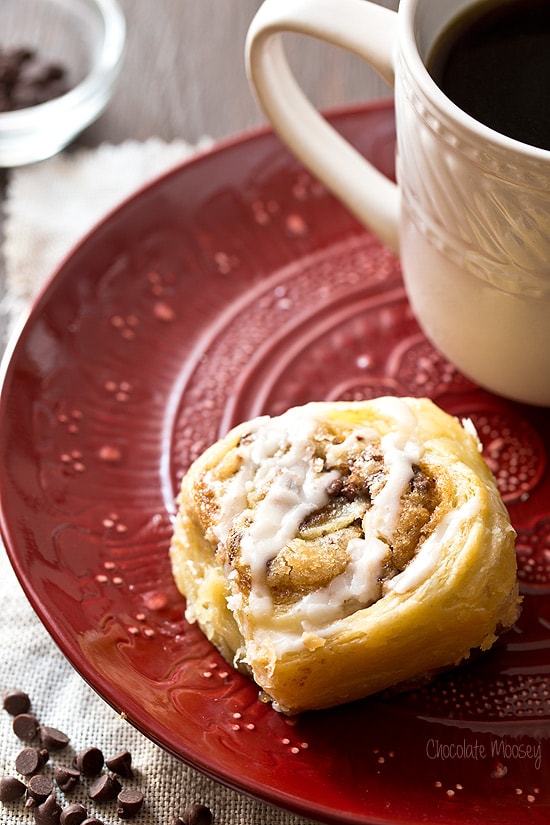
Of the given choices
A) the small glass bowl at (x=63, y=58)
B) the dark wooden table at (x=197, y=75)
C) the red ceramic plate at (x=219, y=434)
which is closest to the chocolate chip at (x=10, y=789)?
the red ceramic plate at (x=219, y=434)

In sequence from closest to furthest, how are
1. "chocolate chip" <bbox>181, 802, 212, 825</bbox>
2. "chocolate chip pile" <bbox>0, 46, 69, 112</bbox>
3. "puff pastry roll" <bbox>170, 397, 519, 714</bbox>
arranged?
"puff pastry roll" <bbox>170, 397, 519, 714</bbox>
"chocolate chip" <bbox>181, 802, 212, 825</bbox>
"chocolate chip pile" <bbox>0, 46, 69, 112</bbox>

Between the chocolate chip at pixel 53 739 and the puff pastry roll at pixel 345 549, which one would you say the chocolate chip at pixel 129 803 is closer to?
the chocolate chip at pixel 53 739

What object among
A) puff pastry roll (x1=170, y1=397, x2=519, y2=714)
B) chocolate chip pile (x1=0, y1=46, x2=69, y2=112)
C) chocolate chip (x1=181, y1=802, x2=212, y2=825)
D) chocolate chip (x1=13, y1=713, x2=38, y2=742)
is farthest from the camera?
chocolate chip pile (x1=0, y1=46, x2=69, y2=112)

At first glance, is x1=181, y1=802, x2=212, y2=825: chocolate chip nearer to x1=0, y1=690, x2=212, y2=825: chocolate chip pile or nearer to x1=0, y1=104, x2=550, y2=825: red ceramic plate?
x1=0, y1=690, x2=212, y2=825: chocolate chip pile

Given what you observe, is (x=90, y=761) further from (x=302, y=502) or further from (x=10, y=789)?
(x=302, y=502)

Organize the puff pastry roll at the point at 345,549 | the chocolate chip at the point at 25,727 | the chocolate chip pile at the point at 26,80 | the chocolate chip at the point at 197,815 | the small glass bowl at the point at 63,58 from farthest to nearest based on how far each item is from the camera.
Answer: the chocolate chip pile at the point at 26,80
the small glass bowl at the point at 63,58
the chocolate chip at the point at 25,727
the chocolate chip at the point at 197,815
the puff pastry roll at the point at 345,549

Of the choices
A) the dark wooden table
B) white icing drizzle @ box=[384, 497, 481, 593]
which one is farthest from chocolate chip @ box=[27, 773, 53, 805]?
the dark wooden table

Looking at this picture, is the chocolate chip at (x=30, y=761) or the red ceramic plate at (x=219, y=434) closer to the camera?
the red ceramic plate at (x=219, y=434)
